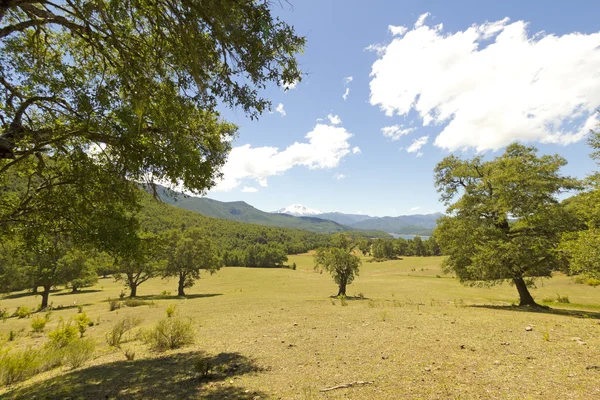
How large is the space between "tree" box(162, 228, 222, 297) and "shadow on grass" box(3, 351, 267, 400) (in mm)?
34124

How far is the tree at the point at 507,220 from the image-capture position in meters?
16.2

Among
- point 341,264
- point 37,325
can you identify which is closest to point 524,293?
point 341,264

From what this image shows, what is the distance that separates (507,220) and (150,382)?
21217 millimetres

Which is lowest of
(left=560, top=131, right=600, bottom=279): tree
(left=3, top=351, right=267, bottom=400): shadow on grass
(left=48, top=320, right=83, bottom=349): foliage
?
(left=48, top=320, right=83, bottom=349): foliage

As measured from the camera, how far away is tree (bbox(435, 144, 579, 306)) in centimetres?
1619

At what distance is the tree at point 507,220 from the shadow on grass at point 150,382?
16.0 m

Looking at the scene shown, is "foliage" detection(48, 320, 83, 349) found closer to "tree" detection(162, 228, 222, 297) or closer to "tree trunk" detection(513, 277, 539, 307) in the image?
"tree trunk" detection(513, 277, 539, 307)

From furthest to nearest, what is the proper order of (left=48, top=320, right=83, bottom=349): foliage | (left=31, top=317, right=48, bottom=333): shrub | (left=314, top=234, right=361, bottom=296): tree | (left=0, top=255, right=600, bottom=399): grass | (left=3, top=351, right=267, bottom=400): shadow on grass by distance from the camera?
(left=314, top=234, right=361, bottom=296): tree
(left=31, top=317, right=48, bottom=333): shrub
(left=48, top=320, right=83, bottom=349): foliage
(left=3, top=351, right=267, bottom=400): shadow on grass
(left=0, top=255, right=600, bottom=399): grass

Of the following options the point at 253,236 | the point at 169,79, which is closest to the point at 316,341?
the point at 169,79

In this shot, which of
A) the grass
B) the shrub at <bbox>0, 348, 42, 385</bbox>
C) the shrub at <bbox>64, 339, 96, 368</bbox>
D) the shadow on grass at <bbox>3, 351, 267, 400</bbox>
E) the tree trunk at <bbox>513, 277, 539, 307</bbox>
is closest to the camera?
the grass

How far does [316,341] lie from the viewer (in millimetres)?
9453

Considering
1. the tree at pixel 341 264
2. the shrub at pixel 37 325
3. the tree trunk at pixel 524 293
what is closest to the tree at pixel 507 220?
the tree trunk at pixel 524 293

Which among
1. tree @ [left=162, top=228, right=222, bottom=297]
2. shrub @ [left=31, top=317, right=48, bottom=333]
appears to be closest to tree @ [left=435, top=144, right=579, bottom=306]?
shrub @ [left=31, top=317, right=48, bottom=333]

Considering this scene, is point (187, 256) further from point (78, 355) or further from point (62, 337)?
point (78, 355)
